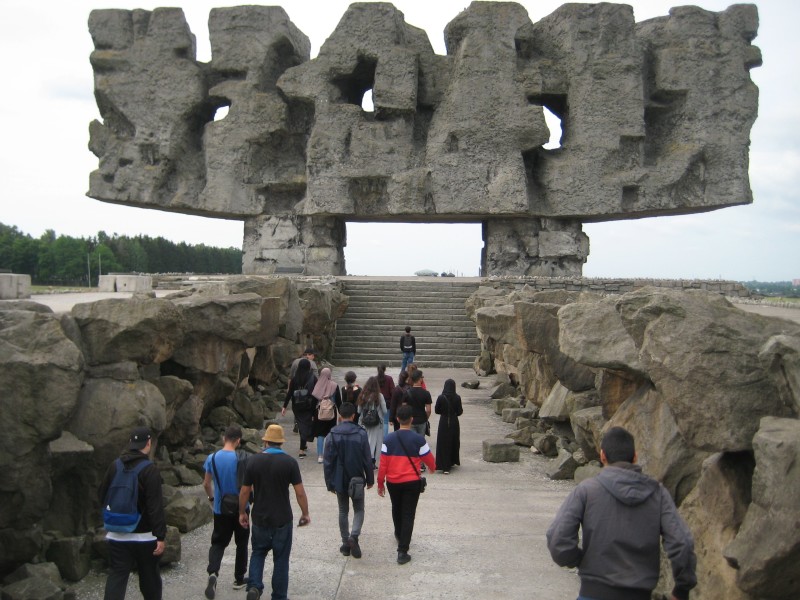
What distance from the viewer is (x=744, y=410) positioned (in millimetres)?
4273

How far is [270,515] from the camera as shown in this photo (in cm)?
505

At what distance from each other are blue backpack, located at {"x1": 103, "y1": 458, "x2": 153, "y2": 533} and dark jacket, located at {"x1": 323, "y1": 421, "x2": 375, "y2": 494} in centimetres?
174

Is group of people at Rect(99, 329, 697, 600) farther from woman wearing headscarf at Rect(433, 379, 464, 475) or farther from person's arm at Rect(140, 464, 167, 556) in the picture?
woman wearing headscarf at Rect(433, 379, 464, 475)

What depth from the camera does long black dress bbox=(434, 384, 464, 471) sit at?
27.9 ft

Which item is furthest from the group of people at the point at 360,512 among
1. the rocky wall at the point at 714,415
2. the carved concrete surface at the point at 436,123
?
the carved concrete surface at the point at 436,123

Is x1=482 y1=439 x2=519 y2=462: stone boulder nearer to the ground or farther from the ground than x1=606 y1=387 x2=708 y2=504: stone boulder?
nearer to the ground

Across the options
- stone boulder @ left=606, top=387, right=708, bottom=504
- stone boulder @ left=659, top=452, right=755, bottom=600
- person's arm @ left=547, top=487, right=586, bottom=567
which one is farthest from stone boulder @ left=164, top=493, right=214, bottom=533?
person's arm @ left=547, top=487, right=586, bottom=567

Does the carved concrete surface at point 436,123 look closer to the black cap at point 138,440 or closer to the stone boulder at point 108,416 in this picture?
the stone boulder at point 108,416

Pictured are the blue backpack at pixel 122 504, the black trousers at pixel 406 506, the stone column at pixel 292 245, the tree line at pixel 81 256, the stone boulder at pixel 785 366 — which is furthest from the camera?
the stone column at pixel 292 245

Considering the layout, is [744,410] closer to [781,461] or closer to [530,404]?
[781,461]

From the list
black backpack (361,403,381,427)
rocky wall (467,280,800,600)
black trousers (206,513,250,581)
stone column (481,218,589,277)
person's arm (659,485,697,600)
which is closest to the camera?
person's arm (659,485,697,600)

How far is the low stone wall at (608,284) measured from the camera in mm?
20880

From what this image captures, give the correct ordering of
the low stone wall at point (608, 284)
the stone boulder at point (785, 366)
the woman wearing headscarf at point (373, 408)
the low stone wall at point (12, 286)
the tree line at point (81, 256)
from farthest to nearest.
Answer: the tree line at point (81, 256), the low stone wall at point (608, 284), the low stone wall at point (12, 286), the woman wearing headscarf at point (373, 408), the stone boulder at point (785, 366)

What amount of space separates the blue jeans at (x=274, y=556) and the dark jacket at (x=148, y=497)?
0.66 metres
